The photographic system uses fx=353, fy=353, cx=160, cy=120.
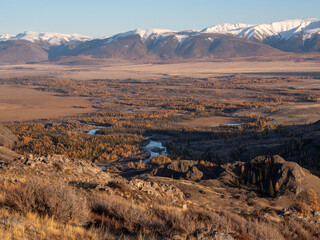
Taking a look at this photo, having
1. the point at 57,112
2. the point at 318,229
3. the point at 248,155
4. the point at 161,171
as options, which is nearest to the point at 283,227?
the point at 318,229

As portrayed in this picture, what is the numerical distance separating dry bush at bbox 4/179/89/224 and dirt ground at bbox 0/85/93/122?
72527 millimetres

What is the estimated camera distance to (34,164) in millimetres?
20672

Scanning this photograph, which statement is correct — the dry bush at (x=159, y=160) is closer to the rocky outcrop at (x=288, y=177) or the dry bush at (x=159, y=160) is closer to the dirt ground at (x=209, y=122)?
the rocky outcrop at (x=288, y=177)

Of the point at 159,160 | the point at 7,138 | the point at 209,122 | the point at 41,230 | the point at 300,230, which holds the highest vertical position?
the point at 41,230

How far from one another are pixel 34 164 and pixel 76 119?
2276 inches

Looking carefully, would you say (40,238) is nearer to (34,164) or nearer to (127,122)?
(34,164)

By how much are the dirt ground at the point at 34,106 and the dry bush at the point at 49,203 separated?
72527mm

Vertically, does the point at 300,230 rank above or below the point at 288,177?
above

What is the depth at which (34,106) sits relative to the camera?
98125mm

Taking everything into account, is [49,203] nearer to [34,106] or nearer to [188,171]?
[188,171]

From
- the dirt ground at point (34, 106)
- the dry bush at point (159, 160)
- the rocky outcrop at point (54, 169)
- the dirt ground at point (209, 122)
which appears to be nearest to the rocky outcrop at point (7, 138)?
the dirt ground at point (34, 106)

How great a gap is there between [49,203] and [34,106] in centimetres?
9345

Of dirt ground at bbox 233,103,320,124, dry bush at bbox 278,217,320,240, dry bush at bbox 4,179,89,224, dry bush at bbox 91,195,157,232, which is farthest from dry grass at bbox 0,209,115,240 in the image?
dirt ground at bbox 233,103,320,124

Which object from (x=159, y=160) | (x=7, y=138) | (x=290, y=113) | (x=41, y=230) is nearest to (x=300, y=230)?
(x=41, y=230)
